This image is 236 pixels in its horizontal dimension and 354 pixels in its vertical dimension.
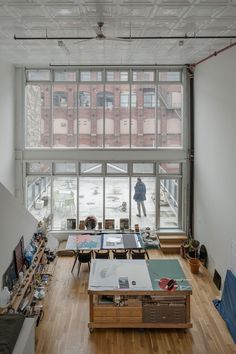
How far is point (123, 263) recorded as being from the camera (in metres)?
7.93

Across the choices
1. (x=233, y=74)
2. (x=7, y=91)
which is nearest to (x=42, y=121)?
(x=7, y=91)

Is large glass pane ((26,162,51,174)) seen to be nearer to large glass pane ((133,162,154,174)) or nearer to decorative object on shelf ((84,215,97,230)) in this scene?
decorative object on shelf ((84,215,97,230))

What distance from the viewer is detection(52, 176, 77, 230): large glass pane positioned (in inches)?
467

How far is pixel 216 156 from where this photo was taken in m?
8.95

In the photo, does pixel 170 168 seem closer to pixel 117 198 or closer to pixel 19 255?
pixel 117 198

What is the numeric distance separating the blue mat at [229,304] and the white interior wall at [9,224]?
415 centimetres

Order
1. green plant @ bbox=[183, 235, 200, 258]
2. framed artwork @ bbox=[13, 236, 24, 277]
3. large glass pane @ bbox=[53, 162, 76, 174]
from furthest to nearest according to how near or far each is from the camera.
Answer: large glass pane @ bbox=[53, 162, 76, 174] < green plant @ bbox=[183, 235, 200, 258] < framed artwork @ bbox=[13, 236, 24, 277]

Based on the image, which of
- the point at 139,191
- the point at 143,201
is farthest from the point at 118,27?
the point at 143,201

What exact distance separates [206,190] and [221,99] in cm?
258

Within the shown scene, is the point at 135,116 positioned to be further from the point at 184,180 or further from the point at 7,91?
the point at 7,91

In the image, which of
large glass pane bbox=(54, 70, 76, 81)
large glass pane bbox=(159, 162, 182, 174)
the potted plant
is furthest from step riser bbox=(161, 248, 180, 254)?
large glass pane bbox=(54, 70, 76, 81)

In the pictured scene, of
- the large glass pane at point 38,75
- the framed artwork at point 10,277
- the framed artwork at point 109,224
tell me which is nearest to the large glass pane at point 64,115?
the large glass pane at point 38,75

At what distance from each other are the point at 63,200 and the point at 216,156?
5.23 m

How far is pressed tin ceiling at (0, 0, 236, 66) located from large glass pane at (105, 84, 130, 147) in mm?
1716
